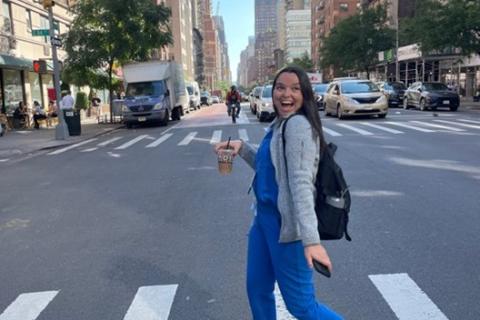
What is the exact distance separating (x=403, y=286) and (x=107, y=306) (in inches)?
95.3

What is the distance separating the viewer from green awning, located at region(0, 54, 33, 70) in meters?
23.2

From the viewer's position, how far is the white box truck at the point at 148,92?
24.6 m

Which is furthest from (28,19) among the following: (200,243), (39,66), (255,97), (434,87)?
(200,243)

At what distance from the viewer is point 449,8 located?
2838cm

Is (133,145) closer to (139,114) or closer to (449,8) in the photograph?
(139,114)

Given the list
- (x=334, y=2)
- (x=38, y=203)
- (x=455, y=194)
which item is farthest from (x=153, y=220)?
(x=334, y=2)

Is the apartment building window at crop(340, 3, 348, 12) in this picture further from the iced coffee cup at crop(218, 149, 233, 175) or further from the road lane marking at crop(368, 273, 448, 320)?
the iced coffee cup at crop(218, 149, 233, 175)

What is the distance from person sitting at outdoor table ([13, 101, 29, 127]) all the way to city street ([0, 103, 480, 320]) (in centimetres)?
1584

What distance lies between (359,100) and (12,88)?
17469 mm

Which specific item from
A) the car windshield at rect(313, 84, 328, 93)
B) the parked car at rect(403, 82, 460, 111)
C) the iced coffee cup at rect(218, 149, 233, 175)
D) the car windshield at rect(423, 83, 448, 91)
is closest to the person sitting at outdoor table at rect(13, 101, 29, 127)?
the car windshield at rect(313, 84, 328, 93)

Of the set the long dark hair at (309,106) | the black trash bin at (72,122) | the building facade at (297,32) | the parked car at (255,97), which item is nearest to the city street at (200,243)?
the long dark hair at (309,106)

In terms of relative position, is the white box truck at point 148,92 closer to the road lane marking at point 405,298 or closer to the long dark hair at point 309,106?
the road lane marking at point 405,298

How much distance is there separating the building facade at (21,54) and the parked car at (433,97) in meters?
19.5

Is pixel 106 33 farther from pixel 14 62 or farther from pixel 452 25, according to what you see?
pixel 452 25
